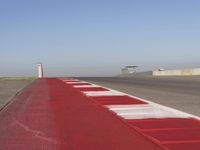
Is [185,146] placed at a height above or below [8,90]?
below


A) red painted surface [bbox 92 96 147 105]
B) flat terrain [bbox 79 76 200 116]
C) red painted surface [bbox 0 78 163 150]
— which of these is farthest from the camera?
red painted surface [bbox 92 96 147 105]

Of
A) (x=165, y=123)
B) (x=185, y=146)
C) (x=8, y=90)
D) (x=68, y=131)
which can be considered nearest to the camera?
(x=185, y=146)

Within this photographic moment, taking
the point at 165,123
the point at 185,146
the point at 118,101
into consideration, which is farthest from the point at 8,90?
the point at 185,146

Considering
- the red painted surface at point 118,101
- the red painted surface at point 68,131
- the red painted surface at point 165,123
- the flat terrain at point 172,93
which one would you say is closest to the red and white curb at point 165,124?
the red painted surface at point 165,123

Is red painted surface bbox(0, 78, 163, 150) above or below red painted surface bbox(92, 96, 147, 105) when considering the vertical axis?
below

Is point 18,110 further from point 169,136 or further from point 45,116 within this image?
point 169,136

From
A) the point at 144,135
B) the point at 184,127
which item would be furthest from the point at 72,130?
the point at 184,127

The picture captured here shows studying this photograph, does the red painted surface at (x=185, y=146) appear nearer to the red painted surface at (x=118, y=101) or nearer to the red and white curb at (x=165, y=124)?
the red and white curb at (x=165, y=124)

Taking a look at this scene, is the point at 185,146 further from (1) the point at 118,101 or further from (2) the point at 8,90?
(2) the point at 8,90

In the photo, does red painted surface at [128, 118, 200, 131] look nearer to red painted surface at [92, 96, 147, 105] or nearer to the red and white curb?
the red and white curb

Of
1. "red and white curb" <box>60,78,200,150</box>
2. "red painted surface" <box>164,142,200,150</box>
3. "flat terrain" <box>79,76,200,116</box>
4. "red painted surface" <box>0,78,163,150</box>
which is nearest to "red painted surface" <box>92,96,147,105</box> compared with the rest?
"flat terrain" <box>79,76,200,116</box>

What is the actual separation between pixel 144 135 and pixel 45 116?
163 inches

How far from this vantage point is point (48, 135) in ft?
27.7

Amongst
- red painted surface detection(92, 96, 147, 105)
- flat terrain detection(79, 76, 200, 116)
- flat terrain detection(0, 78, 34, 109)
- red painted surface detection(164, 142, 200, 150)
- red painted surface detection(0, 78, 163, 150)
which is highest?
flat terrain detection(0, 78, 34, 109)
